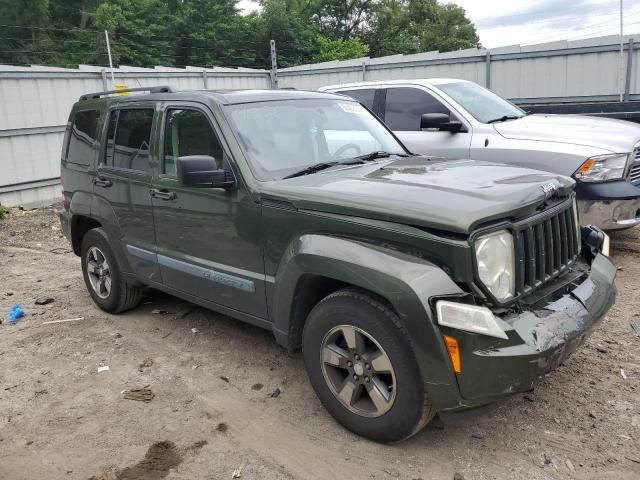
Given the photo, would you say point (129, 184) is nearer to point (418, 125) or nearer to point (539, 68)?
point (418, 125)

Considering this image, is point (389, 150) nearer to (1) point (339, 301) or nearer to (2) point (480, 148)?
(1) point (339, 301)

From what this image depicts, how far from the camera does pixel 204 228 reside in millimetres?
3898

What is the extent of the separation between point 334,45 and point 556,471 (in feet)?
117

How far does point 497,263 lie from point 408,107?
4807mm

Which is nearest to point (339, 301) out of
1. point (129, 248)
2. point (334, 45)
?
point (129, 248)

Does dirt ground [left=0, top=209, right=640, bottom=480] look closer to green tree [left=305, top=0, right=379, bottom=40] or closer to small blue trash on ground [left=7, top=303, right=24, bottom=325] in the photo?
small blue trash on ground [left=7, top=303, right=24, bottom=325]

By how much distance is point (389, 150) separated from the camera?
4.36 meters

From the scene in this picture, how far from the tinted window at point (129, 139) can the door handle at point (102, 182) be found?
0.46 ft

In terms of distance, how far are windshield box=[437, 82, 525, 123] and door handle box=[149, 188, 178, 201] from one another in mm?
3940

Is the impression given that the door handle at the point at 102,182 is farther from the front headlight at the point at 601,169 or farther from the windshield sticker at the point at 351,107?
the front headlight at the point at 601,169

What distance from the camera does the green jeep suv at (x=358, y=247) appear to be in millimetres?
2656

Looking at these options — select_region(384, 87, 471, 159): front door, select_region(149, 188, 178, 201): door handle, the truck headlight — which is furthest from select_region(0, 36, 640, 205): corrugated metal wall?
the truck headlight

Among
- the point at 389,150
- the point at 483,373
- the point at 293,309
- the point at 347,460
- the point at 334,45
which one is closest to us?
the point at 483,373

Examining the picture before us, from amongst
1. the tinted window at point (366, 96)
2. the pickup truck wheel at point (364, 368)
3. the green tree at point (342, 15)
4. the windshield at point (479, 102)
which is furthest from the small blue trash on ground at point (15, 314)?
the green tree at point (342, 15)
